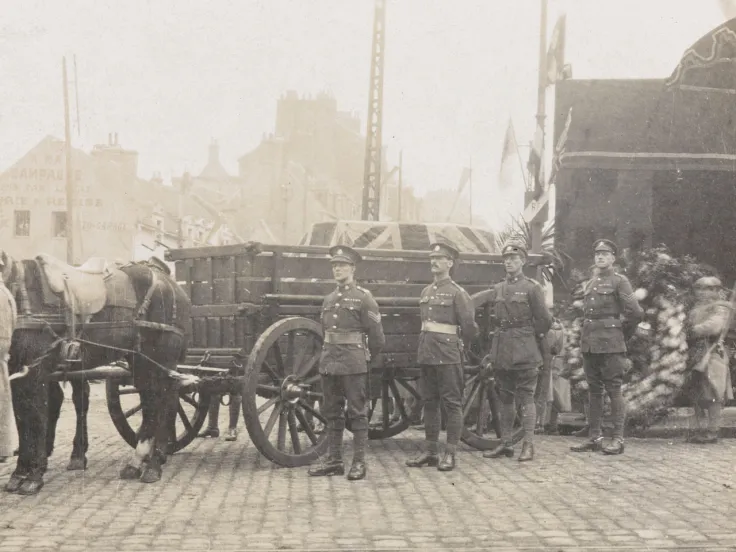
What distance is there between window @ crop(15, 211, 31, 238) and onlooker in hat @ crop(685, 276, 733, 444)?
2897 cm

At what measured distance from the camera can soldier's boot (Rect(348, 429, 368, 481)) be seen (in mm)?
7340

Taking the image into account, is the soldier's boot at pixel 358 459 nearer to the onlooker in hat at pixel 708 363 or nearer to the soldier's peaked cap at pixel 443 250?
the soldier's peaked cap at pixel 443 250

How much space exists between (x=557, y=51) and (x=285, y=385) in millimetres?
9884

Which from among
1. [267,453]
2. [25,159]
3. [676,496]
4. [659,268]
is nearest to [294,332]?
[267,453]

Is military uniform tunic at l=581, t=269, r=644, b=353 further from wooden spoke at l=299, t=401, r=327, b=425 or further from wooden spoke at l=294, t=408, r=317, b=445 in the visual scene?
wooden spoke at l=294, t=408, r=317, b=445

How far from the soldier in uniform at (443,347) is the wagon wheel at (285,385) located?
0.89 metres

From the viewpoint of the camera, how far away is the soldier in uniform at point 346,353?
760 cm

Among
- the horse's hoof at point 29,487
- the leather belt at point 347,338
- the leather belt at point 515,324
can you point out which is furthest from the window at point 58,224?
the horse's hoof at point 29,487

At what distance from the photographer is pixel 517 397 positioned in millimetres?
8719

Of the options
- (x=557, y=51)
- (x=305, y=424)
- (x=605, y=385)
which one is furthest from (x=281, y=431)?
(x=557, y=51)

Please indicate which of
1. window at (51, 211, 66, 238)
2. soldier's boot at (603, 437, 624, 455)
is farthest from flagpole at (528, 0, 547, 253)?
window at (51, 211, 66, 238)

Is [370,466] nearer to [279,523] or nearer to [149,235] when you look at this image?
[279,523]

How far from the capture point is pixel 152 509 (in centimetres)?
613

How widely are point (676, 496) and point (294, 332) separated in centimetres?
327
